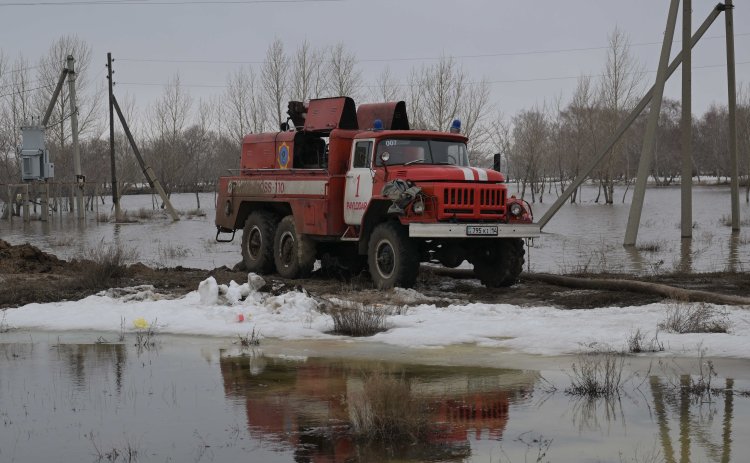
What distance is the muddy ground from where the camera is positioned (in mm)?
14000

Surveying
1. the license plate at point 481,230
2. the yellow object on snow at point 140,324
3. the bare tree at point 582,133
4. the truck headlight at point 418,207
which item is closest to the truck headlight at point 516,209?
the license plate at point 481,230

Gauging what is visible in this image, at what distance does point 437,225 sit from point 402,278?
1069 millimetres

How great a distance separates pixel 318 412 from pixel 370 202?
27.1 ft

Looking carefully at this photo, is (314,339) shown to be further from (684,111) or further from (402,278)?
(684,111)

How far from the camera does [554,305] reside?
1351cm

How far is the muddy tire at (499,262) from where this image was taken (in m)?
15.9

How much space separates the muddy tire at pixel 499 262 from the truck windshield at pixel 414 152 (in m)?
1.48

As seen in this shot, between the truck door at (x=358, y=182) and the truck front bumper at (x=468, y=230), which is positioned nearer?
the truck front bumper at (x=468, y=230)

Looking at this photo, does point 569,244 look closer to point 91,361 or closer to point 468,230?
point 468,230

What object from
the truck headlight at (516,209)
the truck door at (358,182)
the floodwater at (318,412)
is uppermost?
the truck door at (358,182)

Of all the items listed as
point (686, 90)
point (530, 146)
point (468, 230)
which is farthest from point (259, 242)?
point (530, 146)

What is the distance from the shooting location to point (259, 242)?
19.3 m

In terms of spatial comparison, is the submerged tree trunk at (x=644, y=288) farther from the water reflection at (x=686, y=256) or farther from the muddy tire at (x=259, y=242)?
the muddy tire at (x=259, y=242)

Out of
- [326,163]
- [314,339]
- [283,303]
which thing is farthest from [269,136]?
[314,339]
